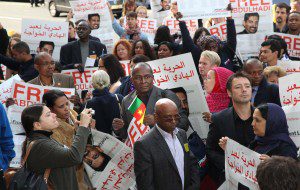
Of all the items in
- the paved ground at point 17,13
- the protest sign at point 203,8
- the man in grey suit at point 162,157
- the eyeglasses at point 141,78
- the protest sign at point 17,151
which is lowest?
the paved ground at point 17,13

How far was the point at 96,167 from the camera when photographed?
272 inches

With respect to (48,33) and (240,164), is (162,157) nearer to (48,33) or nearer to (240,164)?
(240,164)

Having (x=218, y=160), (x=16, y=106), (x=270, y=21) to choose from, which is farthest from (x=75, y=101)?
(x=270, y=21)

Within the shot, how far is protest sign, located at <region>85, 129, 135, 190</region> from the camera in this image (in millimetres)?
6840

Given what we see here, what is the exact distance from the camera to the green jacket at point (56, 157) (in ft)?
19.0

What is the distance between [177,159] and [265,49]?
3430mm

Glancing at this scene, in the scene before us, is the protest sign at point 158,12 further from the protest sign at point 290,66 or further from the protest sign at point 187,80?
the protest sign at point 187,80

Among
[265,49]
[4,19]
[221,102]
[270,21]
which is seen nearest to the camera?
[221,102]

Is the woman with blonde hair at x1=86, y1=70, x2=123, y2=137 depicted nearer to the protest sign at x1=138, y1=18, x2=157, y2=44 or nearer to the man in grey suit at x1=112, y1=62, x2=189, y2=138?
the man in grey suit at x1=112, y1=62, x2=189, y2=138

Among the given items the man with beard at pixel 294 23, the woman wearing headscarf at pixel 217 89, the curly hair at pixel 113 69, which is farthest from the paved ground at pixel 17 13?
the woman wearing headscarf at pixel 217 89

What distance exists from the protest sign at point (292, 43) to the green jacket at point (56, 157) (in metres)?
5.26

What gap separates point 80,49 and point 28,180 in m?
5.08

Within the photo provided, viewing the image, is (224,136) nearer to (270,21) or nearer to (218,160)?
(218,160)

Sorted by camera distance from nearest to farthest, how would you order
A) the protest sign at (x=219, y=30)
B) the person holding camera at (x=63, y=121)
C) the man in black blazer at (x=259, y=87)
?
the person holding camera at (x=63, y=121), the man in black blazer at (x=259, y=87), the protest sign at (x=219, y=30)
